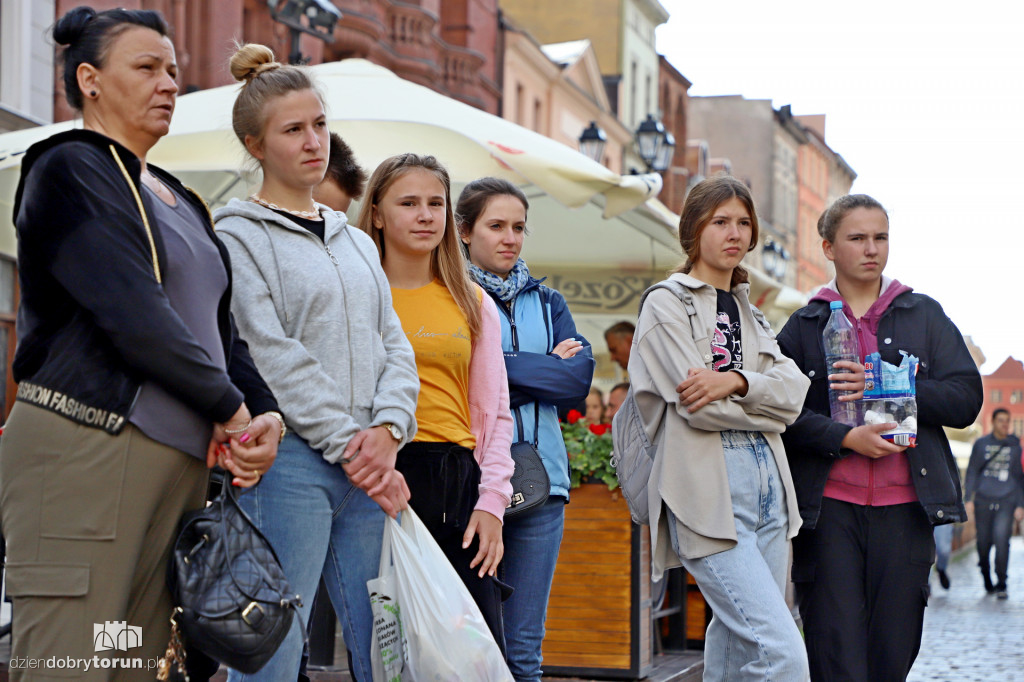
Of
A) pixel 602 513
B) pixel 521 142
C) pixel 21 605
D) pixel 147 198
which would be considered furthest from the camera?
pixel 521 142

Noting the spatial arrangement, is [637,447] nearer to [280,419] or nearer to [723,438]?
[723,438]

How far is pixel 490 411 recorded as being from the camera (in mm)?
4125

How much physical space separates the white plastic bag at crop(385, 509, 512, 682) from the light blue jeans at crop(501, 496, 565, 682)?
1.05 meters

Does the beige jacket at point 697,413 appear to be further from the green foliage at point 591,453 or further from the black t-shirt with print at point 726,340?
the green foliage at point 591,453

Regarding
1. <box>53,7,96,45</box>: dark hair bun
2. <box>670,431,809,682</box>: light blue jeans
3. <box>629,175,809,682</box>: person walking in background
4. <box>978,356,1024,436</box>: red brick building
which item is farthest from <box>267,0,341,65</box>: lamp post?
<box>978,356,1024,436</box>: red brick building

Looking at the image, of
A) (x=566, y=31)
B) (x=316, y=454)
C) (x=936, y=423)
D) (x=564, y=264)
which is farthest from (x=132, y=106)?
(x=566, y=31)

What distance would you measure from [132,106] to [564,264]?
25.5ft

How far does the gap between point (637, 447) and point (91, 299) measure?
7.82 ft

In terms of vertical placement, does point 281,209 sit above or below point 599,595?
above

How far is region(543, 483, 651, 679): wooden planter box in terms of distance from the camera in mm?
6574

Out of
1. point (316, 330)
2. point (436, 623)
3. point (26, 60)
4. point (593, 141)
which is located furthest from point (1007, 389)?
point (316, 330)

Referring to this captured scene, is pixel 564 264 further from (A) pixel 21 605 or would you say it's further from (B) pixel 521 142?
(A) pixel 21 605

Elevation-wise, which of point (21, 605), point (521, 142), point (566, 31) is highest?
point (566, 31)

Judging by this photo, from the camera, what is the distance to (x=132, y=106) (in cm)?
303
